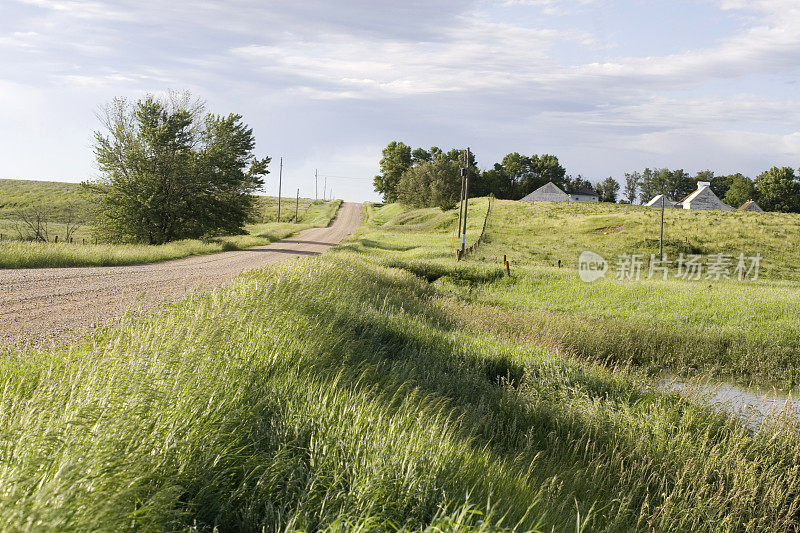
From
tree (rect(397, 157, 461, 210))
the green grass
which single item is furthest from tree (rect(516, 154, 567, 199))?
the green grass

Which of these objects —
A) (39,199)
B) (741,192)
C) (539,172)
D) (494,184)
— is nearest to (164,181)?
(39,199)

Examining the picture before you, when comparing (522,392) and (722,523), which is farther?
(522,392)

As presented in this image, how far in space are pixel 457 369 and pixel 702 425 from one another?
12.3 feet

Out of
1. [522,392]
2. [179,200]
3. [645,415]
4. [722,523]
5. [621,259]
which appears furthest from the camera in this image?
[621,259]

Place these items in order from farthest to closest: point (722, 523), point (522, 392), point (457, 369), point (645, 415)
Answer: point (457, 369) < point (522, 392) < point (645, 415) < point (722, 523)

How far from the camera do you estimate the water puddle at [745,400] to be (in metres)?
9.56

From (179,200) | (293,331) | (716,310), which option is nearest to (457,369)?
(293,331)

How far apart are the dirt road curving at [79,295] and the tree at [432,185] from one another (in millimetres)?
66964

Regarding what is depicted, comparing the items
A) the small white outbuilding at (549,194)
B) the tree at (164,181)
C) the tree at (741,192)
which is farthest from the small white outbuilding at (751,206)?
the tree at (164,181)

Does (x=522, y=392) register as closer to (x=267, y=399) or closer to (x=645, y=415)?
(x=645, y=415)

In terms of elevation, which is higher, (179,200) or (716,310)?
(179,200)

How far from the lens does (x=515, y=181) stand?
104 metres

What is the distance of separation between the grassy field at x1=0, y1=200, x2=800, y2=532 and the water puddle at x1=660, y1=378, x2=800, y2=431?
34 cm

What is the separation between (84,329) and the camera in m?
8.12
